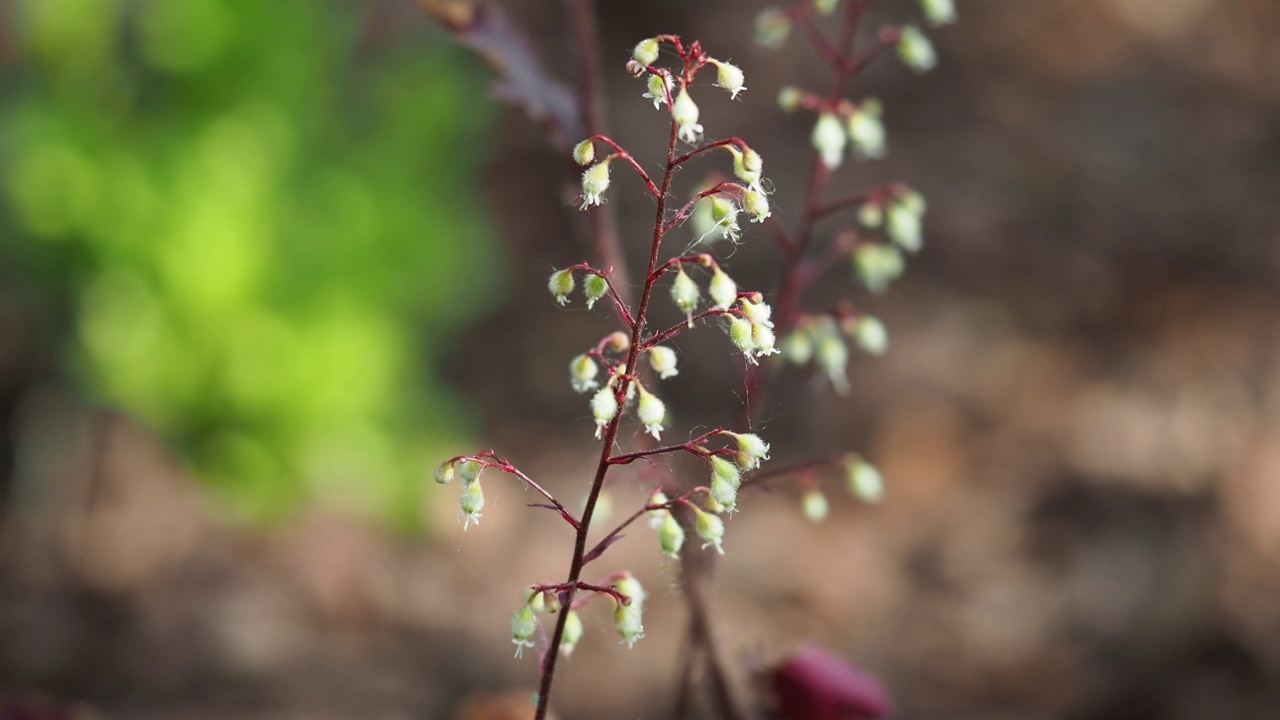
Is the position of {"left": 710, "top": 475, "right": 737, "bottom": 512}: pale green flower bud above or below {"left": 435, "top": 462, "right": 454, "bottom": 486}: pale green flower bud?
below

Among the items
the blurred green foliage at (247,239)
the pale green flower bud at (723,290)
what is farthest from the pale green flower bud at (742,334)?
the blurred green foliage at (247,239)

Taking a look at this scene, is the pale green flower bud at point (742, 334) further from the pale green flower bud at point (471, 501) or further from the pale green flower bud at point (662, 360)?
the pale green flower bud at point (471, 501)

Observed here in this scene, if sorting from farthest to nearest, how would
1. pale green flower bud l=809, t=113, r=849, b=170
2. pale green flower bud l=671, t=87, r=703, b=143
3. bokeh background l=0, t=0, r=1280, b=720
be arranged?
bokeh background l=0, t=0, r=1280, b=720
pale green flower bud l=809, t=113, r=849, b=170
pale green flower bud l=671, t=87, r=703, b=143

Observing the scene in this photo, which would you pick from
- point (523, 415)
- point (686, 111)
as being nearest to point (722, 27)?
point (523, 415)

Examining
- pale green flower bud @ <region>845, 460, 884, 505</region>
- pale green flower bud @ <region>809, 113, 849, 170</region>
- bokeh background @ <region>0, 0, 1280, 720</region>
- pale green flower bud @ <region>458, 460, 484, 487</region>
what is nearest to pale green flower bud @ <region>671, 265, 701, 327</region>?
pale green flower bud @ <region>458, 460, 484, 487</region>

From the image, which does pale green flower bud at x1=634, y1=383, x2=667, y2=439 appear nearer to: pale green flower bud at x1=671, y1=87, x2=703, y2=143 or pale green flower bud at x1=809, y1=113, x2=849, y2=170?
pale green flower bud at x1=671, y1=87, x2=703, y2=143

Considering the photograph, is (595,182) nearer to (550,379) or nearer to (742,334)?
(742,334)

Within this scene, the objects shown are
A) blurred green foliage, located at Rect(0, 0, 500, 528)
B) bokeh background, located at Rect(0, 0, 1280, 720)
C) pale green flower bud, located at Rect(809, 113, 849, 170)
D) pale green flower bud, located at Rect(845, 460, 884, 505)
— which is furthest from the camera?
blurred green foliage, located at Rect(0, 0, 500, 528)

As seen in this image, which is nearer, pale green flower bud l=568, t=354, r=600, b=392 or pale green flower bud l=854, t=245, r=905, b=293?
pale green flower bud l=568, t=354, r=600, b=392

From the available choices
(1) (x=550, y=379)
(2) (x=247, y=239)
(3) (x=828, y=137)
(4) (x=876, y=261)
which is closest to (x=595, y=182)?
(3) (x=828, y=137)

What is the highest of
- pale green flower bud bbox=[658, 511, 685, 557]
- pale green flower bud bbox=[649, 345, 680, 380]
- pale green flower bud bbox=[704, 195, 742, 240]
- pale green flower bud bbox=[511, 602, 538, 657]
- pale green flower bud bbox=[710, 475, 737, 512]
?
pale green flower bud bbox=[704, 195, 742, 240]
